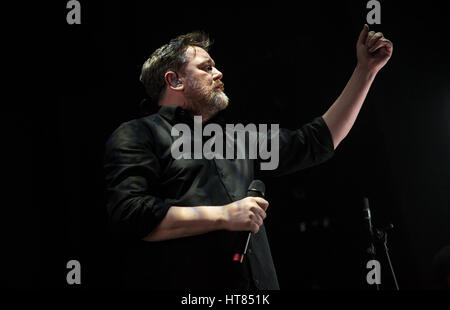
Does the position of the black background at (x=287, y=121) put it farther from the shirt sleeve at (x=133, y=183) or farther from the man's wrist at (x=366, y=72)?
the man's wrist at (x=366, y=72)

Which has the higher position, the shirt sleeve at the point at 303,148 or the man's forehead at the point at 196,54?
the man's forehead at the point at 196,54

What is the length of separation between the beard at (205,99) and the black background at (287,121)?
955 millimetres

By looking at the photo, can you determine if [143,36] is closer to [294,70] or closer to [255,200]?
[294,70]

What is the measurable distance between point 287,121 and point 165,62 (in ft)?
5.51

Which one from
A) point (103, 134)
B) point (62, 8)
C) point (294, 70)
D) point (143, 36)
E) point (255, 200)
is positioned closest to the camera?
point (255, 200)

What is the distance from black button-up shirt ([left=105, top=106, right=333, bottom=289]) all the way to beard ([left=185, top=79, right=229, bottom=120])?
0.21 meters

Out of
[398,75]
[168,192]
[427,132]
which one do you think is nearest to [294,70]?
[398,75]

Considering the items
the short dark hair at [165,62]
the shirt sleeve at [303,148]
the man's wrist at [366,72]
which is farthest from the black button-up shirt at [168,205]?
the man's wrist at [366,72]

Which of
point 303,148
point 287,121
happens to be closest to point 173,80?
point 303,148

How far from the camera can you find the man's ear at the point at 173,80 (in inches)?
73.5

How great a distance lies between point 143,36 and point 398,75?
1544 mm
